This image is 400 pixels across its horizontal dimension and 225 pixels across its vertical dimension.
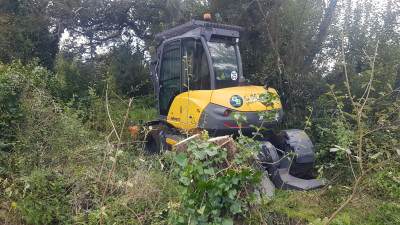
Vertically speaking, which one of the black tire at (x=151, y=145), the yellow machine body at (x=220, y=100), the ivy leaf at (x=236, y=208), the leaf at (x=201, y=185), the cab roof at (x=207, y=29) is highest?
the cab roof at (x=207, y=29)

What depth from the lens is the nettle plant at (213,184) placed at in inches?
94.2

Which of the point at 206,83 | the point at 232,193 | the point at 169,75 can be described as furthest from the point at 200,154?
the point at 169,75

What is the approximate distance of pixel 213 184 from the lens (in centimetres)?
240

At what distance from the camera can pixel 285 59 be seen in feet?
24.4

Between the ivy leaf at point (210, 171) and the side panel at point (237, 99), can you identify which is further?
the side panel at point (237, 99)

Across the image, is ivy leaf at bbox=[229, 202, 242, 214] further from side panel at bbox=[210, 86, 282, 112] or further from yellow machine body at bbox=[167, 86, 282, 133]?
side panel at bbox=[210, 86, 282, 112]

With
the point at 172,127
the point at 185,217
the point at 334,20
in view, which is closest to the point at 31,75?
the point at 172,127

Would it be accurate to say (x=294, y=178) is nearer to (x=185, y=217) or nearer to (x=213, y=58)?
(x=213, y=58)

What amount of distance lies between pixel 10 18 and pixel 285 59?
9674mm

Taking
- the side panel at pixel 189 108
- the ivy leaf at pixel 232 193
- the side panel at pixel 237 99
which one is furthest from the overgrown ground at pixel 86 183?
the side panel at pixel 237 99

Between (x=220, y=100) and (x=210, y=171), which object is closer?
(x=210, y=171)

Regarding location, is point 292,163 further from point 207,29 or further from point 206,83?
point 207,29

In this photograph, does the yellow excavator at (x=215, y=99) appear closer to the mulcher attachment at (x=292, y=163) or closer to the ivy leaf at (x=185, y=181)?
the mulcher attachment at (x=292, y=163)

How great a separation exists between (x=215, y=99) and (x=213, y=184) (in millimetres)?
2141
